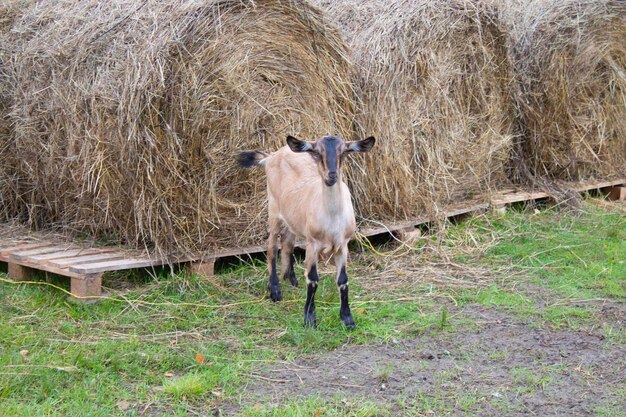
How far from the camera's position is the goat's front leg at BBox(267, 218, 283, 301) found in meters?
6.41

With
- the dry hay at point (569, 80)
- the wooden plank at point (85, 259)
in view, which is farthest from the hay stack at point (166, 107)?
the dry hay at point (569, 80)

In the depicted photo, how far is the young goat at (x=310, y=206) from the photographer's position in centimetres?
539

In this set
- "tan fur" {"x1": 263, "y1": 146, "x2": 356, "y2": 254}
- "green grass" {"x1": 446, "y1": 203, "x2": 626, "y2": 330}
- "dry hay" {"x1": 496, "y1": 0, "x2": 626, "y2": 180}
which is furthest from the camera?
"dry hay" {"x1": 496, "y1": 0, "x2": 626, "y2": 180}

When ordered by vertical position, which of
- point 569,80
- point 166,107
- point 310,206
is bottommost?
point 310,206

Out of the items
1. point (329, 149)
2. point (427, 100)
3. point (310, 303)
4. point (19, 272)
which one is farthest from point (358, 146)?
point (427, 100)

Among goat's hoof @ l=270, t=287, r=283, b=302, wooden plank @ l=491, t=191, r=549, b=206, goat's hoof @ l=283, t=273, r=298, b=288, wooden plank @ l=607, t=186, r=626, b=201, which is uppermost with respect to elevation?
wooden plank @ l=491, t=191, r=549, b=206

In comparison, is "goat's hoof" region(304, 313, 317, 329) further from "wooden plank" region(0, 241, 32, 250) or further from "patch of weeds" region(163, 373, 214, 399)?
"wooden plank" region(0, 241, 32, 250)

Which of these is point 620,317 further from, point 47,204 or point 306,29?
point 47,204

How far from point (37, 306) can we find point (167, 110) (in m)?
1.71

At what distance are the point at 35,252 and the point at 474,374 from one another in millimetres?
3713

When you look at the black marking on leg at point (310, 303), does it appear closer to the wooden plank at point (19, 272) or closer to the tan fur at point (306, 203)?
the tan fur at point (306, 203)

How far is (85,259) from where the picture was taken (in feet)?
21.2

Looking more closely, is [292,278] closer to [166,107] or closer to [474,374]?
[166,107]

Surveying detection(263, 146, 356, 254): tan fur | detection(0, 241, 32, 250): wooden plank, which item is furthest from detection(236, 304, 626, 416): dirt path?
detection(0, 241, 32, 250): wooden plank
